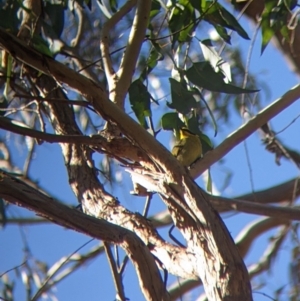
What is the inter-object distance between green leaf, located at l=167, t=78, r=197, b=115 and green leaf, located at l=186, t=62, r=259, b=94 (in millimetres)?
42

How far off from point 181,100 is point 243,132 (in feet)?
0.72

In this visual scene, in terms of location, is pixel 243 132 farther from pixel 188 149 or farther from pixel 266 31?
pixel 188 149

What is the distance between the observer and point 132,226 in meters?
1.46

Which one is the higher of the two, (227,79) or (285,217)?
(227,79)

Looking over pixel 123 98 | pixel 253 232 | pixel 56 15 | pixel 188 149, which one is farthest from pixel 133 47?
pixel 253 232

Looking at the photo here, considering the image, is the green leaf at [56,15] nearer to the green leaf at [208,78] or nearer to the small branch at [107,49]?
the small branch at [107,49]

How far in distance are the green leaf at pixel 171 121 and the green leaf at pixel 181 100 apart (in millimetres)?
90

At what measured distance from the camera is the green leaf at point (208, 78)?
174 cm

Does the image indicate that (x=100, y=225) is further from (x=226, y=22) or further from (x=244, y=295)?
(x=226, y=22)

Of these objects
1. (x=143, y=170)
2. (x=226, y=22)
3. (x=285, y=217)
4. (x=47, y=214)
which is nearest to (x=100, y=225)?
(x=47, y=214)

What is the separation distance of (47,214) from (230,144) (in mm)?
765

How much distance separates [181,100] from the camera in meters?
1.80

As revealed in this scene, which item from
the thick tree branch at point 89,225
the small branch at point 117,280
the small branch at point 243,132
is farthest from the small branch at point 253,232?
the thick tree branch at point 89,225

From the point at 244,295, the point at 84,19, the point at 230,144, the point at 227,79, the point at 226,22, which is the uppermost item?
the point at 84,19
